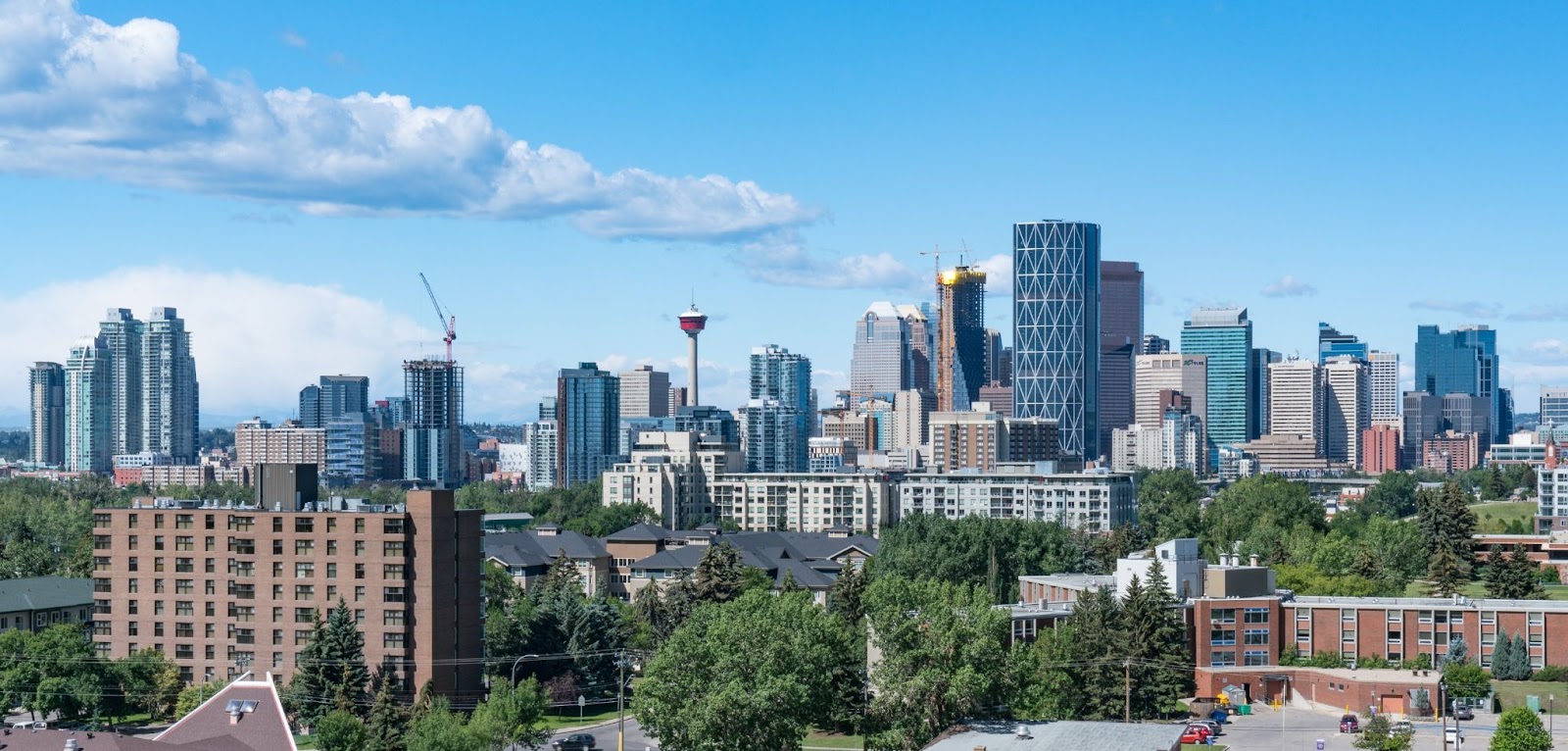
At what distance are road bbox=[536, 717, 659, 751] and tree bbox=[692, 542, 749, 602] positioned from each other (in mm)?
28228

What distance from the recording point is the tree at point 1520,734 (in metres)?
74.5

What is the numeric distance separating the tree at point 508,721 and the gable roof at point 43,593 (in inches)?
1736

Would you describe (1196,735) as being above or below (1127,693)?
below

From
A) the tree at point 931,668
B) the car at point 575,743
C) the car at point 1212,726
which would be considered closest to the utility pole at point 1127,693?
the car at point 1212,726

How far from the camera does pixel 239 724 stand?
67500 millimetres

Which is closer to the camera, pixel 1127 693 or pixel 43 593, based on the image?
pixel 1127 693

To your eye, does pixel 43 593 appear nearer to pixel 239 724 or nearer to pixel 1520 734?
pixel 239 724

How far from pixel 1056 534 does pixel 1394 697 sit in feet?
202

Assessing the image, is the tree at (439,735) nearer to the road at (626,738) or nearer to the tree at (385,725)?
the tree at (385,725)

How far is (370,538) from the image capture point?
308ft

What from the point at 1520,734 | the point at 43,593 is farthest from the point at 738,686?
the point at 43,593

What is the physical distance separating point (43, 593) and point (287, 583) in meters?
33.8

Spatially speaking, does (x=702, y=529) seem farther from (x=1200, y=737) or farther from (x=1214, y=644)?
(x=1200, y=737)

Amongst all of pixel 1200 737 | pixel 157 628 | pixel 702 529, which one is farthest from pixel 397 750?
pixel 702 529
